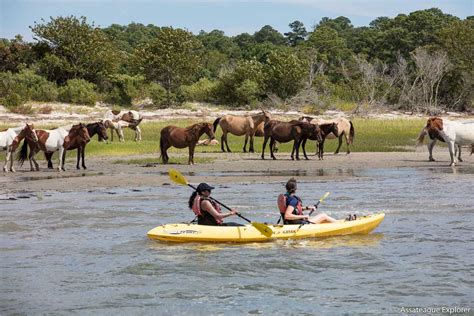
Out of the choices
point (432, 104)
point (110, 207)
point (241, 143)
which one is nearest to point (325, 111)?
point (432, 104)

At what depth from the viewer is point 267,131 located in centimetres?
3148

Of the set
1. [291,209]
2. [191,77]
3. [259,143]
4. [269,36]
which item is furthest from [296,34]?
[291,209]

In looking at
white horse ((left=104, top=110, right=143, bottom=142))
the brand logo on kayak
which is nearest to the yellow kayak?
the brand logo on kayak

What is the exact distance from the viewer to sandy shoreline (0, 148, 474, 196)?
23542mm

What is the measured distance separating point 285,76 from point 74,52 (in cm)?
1446

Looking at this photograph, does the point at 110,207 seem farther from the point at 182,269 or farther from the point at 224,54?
the point at 224,54

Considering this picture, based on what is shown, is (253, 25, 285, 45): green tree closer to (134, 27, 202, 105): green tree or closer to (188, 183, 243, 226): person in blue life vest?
(134, 27, 202, 105): green tree

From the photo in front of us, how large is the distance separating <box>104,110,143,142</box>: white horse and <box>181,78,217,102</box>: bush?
56.2 ft

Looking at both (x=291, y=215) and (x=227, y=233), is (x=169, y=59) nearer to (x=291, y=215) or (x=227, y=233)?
(x=291, y=215)

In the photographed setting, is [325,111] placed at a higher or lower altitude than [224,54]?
Result: lower

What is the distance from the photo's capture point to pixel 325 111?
55750 mm

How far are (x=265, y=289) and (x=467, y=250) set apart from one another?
4263 millimetres

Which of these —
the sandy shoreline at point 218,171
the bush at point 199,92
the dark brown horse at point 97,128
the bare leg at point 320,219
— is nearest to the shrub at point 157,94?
the bush at point 199,92

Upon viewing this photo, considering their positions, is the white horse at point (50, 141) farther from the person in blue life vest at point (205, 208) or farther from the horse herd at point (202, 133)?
the person in blue life vest at point (205, 208)
